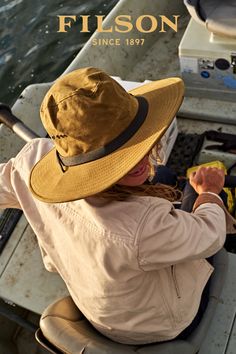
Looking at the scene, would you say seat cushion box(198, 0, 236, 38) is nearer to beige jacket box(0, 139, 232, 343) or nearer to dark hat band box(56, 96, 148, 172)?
beige jacket box(0, 139, 232, 343)

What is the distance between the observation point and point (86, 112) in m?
1.35

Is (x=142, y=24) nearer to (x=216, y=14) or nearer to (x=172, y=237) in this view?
(x=216, y=14)

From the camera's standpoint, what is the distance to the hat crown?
4.44ft

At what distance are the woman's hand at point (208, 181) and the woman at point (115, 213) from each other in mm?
121

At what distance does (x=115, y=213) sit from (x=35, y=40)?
4485mm

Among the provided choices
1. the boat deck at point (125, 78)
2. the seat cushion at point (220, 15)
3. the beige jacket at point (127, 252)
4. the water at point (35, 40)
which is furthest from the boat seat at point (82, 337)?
the water at point (35, 40)

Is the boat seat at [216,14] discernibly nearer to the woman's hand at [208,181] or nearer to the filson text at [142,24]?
the filson text at [142,24]

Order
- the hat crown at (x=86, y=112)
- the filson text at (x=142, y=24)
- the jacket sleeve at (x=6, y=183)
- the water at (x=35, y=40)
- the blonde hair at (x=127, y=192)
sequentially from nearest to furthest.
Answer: the hat crown at (x=86, y=112), the blonde hair at (x=127, y=192), the jacket sleeve at (x=6, y=183), the filson text at (x=142, y=24), the water at (x=35, y=40)

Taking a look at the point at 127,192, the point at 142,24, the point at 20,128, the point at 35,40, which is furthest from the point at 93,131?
the point at 35,40

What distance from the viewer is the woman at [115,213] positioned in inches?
54.9

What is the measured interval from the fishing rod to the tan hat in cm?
90

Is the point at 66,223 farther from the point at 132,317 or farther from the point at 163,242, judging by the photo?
the point at 132,317

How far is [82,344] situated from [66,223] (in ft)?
1.40

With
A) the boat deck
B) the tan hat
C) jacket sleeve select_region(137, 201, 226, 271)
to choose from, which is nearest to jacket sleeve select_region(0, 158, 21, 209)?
the tan hat
